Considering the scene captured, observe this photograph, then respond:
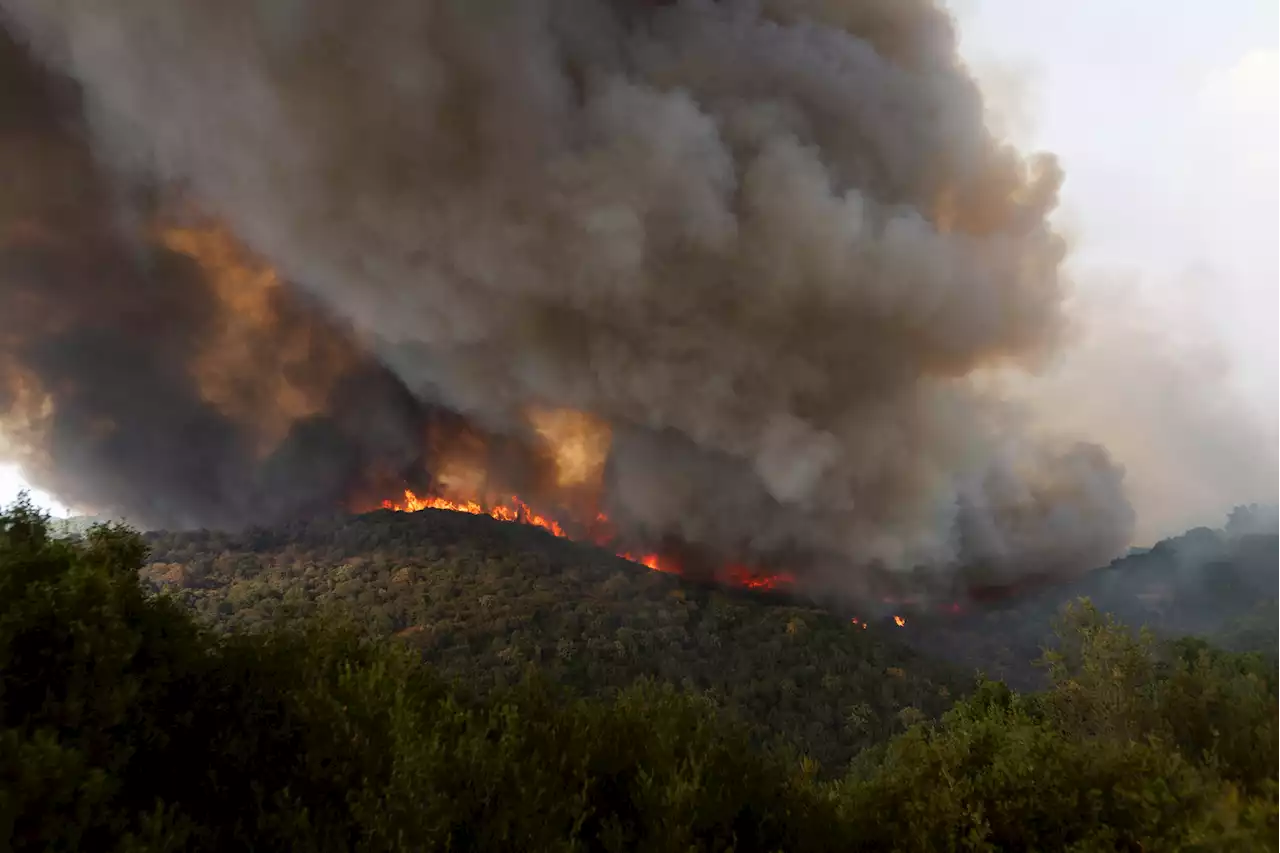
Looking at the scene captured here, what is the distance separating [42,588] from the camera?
1346 cm

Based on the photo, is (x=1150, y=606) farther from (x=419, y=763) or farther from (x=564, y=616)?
(x=419, y=763)

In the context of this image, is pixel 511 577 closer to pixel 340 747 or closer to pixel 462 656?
pixel 462 656

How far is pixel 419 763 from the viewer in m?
14.1

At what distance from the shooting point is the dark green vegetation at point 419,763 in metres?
12.8

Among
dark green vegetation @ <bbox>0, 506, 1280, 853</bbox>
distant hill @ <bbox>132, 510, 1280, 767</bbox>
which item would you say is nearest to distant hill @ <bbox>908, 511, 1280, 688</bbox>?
distant hill @ <bbox>132, 510, 1280, 767</bbox>

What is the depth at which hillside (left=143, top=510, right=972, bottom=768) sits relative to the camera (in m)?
65.0

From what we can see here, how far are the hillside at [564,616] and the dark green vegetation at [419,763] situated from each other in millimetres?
36991

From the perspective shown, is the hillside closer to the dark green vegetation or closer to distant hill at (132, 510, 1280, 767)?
distant hill at (132, 510, 1280, 767)

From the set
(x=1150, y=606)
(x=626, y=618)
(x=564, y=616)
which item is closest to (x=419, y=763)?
(x=564, y=616)

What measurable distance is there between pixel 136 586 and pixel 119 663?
12.6ft

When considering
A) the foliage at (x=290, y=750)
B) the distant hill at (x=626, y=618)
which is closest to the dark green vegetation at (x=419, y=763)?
the foliage at (x=290, y=750)

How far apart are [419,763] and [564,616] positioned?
6482cm

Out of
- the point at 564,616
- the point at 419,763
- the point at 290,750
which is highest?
the point at 564,616

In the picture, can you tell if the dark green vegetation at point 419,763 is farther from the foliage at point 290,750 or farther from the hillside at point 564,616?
the hillside at point 564,616
